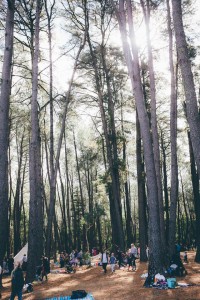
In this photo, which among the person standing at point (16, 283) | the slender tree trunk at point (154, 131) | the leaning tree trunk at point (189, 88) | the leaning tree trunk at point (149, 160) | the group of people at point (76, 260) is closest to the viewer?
the leaning tree trunk at point (189, 88)

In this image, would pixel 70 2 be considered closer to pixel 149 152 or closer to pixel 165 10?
pixel 165 10

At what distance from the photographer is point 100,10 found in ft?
57.1

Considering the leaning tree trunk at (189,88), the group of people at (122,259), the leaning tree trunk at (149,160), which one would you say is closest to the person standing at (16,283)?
the leaning tree trunk at (149,160)

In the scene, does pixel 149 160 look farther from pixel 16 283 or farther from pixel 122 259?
pixel 122 259

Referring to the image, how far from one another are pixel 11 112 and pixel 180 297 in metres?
13.9

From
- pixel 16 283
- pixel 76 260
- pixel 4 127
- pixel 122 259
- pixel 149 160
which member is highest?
pixel 4 127

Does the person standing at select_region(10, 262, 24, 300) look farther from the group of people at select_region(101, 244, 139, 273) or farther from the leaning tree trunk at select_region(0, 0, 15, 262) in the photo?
the group of people at select_region(101, 244, 139, 273)

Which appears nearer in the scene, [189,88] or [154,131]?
[189,88]

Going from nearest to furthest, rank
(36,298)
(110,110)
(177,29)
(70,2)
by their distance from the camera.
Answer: (177,29) → (36,298) → (70,2) → (110,110)

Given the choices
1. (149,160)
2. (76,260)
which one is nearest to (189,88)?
(149,160)

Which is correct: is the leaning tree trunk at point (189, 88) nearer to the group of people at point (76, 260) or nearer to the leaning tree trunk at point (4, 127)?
the leaning tree trunk at point (4, 127)

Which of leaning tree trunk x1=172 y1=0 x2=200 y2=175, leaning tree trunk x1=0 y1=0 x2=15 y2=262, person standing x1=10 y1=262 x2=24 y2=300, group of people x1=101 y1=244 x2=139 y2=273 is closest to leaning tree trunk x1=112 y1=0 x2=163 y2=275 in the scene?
leaning tree trunk x1=172 y1=0 x2=200 y2=175

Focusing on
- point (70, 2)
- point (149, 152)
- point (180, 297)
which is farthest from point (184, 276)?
point (70, 2)

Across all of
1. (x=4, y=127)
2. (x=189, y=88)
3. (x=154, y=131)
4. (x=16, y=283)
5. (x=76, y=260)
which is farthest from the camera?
(x=76, y=260)
